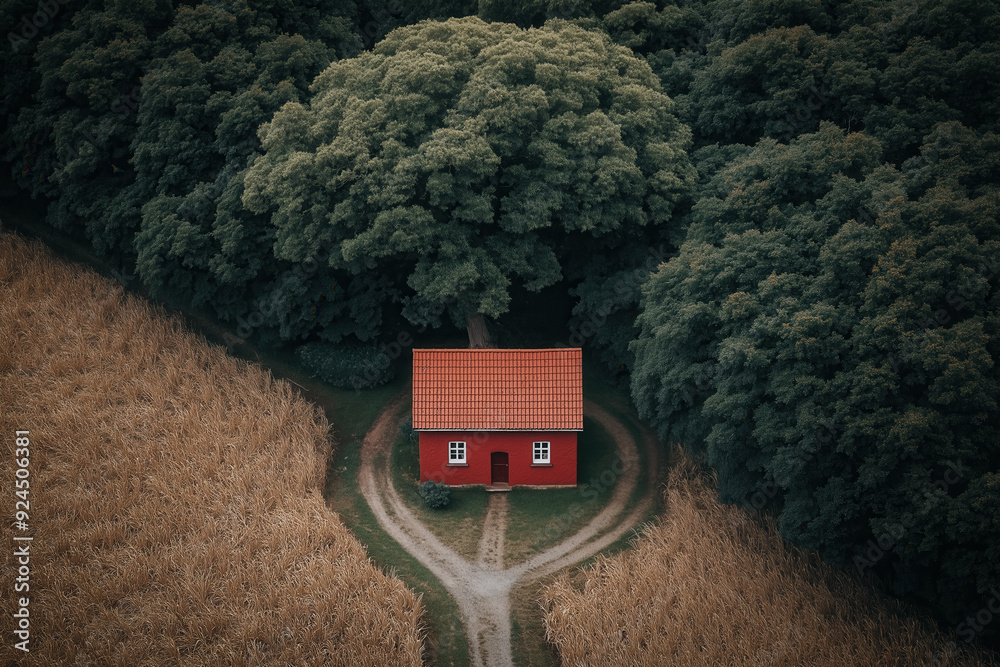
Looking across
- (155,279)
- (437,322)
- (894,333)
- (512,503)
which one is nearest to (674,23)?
(437,322)

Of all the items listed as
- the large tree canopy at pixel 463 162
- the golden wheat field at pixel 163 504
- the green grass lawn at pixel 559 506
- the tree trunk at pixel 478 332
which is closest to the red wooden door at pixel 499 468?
the green grass lawn at pixel 559 506

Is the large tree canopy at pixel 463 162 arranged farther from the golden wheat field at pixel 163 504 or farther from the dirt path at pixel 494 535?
the golden wheat field at pixel 163 504

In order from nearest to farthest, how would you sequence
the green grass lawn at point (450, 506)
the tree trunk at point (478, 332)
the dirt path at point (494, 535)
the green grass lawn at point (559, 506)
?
1. the green grass lawn at point (450, 506)
2. the dirt path at point (494, 535)
3. the green grass lawn at point (559, 506)
4. the tree trunk at point (478, 332)

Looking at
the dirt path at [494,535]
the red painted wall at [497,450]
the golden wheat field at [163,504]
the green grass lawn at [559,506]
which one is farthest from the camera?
the red painted wall at [497,450]

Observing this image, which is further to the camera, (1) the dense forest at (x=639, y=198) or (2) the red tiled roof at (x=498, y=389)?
(2) the red tiled roof at (x=498, y=389)

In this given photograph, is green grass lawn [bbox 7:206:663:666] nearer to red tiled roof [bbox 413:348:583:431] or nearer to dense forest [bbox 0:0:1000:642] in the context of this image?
dense forest [bbox 0:0:1000:642]

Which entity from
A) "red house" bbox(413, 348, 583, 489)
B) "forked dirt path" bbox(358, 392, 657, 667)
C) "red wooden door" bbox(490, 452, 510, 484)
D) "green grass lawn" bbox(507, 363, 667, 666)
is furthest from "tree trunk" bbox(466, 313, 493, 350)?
"red wooden door" bbox(490, 452, 510, 484)

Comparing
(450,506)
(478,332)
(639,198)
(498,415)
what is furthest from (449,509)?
(639,198)
